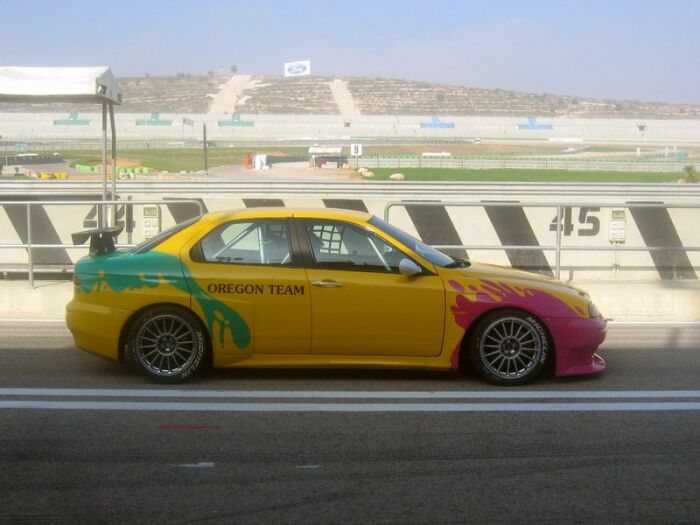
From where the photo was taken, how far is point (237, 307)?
7.18m

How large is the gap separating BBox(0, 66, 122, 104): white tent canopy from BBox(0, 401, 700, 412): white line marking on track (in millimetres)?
6035

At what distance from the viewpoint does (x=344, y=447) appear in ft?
18.8

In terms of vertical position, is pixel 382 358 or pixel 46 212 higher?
pixel 46 212

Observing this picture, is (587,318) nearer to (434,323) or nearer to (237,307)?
(434,323)

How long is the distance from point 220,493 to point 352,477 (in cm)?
76

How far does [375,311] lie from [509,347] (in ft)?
3.63

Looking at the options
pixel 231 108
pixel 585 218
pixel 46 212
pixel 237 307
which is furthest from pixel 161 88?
pixel 237 307

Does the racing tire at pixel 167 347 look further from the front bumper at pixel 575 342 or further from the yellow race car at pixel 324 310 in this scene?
Result: the front bumper at pixel 575 342

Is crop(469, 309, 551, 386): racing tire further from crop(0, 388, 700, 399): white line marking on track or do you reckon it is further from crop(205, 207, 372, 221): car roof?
crop(205, 207, 372, 221): car roof

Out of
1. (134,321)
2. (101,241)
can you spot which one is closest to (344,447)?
(134,321)

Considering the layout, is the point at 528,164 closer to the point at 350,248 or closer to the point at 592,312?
the point at 592,312

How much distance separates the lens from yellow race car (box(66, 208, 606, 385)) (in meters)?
7.13

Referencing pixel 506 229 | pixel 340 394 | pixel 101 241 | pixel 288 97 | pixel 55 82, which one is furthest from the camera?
pixel 288 97

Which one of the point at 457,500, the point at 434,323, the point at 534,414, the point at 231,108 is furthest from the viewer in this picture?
the point at 231,108
